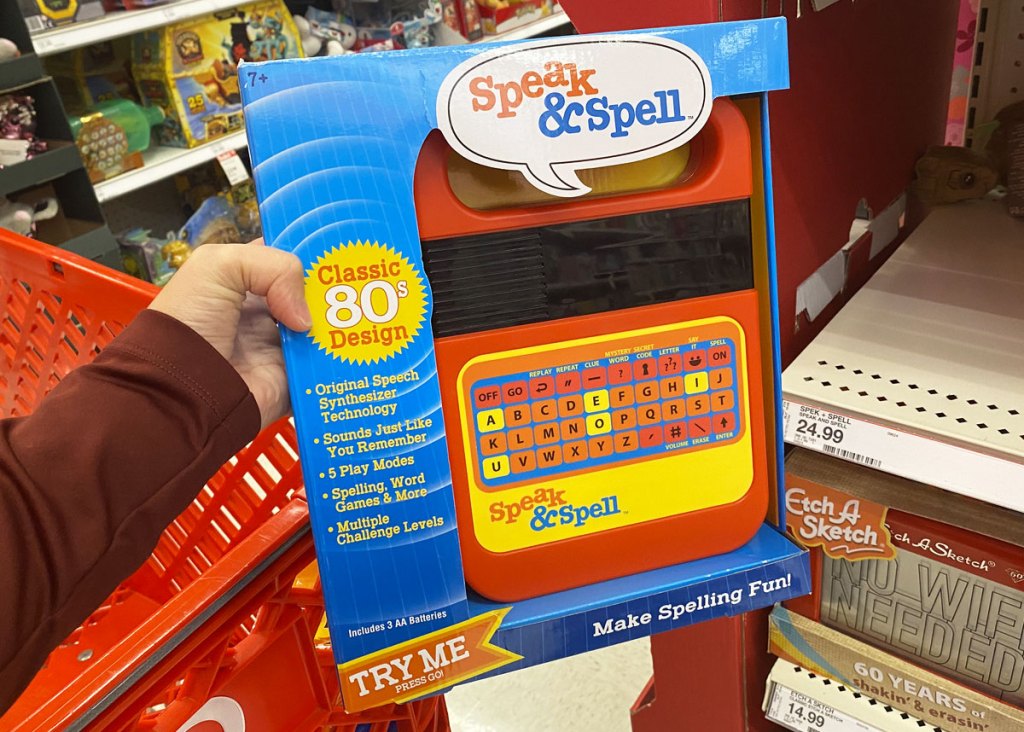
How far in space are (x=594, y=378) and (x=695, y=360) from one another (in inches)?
2.8

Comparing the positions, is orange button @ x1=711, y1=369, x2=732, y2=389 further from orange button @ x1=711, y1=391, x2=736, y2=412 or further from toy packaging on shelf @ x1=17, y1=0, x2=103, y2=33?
toy packaging on shelf @ x1=17, y1=0, x2=103, y2=33

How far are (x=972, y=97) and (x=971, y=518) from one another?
0.63m

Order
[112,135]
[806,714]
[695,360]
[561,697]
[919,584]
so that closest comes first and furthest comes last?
[695,360] → [919,584] → [806,714] → [561,697] → [112,135]

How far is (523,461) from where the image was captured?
524 mm

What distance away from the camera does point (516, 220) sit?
0.48 meters

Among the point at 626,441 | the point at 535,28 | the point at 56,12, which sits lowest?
the point at 626,441

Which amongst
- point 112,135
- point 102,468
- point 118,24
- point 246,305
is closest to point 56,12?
point 118,24

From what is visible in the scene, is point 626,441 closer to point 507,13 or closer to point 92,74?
point 92,74

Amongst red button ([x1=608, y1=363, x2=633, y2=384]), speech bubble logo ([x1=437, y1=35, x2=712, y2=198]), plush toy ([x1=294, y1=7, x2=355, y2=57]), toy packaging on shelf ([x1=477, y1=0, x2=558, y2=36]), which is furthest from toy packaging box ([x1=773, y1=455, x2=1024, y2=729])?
toy packaging on shelf ([x1=477, y1=0, x2=558, y2=36])

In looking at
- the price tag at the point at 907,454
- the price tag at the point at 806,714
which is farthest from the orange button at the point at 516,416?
the price tag at the point at 806,714

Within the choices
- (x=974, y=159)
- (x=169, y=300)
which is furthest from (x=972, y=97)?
(x=169, y=300)

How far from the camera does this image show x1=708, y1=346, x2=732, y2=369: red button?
0.54m

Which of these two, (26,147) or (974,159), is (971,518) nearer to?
(974,159)

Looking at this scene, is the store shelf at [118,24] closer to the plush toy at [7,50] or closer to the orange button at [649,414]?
the plush toy at [7,50]
